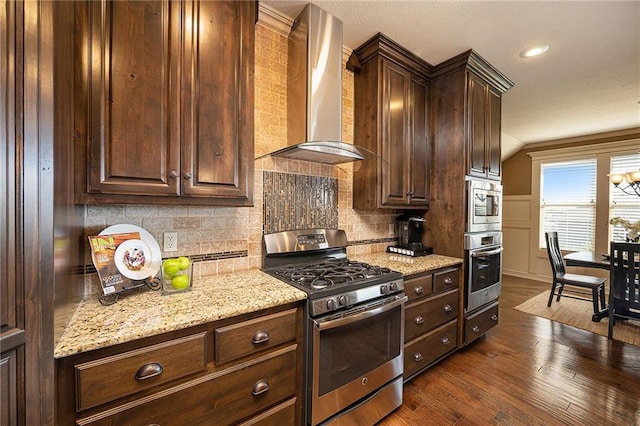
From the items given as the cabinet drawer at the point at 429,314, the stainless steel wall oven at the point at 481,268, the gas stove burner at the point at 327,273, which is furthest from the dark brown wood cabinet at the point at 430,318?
the gas stove burner at the point at 327,273

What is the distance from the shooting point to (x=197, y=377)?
1.06 m

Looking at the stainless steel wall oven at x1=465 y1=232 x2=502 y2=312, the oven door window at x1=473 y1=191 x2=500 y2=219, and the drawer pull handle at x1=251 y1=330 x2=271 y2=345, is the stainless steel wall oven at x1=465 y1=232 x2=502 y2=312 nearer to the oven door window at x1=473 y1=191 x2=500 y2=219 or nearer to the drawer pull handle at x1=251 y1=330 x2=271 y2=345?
the oven door window at x1=473 y1=191 x2=500 y2=219

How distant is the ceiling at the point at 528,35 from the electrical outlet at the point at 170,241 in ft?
5.48

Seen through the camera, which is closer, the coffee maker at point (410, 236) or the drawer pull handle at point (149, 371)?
the drawer pull handle at point (149, 371)

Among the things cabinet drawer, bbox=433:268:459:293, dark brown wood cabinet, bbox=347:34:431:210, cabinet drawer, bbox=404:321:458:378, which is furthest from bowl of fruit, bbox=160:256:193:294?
cabinet drawer, bbox=433:268:459:293

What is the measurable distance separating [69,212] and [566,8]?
10.1 ft

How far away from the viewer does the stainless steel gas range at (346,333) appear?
1357mm

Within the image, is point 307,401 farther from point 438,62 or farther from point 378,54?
point 438,62

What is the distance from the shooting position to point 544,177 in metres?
5.11

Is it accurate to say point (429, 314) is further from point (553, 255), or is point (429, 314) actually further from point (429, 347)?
point (553, 255)

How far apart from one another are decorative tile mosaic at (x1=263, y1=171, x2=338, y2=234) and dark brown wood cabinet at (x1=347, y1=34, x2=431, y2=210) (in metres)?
0.30

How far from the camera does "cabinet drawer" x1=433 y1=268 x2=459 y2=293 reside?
2098 millimetres

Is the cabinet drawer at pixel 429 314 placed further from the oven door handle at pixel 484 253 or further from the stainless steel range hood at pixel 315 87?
the stainless steel range hood at pixel 315 87

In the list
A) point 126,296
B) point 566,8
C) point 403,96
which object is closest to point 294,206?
point 126,296
